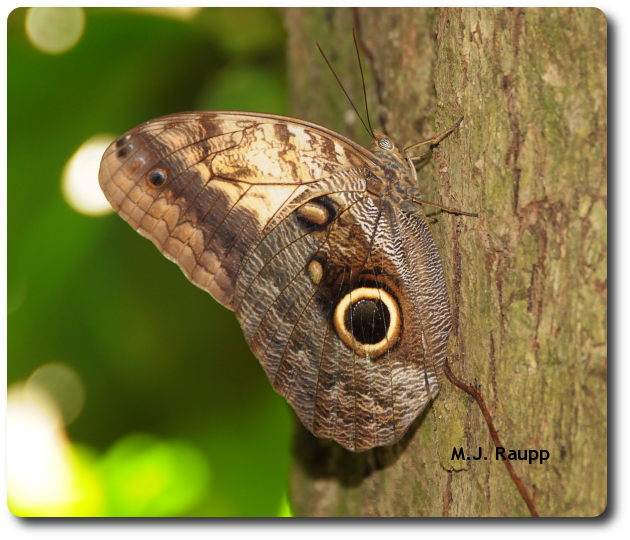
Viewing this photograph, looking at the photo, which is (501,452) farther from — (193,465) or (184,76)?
(184,76)

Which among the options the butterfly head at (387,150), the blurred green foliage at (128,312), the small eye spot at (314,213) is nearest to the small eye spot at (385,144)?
the butterfly head at (387,150)

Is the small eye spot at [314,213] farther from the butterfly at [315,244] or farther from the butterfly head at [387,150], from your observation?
the butterfly head at [387,150]

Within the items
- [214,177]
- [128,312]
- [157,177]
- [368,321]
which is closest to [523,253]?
[368,321]

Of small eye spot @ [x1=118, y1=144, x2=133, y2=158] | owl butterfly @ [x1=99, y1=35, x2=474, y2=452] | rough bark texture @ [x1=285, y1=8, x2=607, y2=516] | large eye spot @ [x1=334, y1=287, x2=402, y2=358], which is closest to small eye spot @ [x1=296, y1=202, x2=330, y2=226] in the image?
owl butterfly @ [x1=99, y1=35, x2=474, y2=452]

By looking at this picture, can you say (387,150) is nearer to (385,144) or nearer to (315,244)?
(385,144)

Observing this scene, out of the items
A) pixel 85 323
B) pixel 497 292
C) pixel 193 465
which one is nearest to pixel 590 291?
pixel 497 292

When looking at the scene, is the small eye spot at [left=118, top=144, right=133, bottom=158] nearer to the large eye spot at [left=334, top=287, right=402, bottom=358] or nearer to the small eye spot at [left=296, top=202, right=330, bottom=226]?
the small eye spot at [left=296, top=202, right=330, bottom=226]
